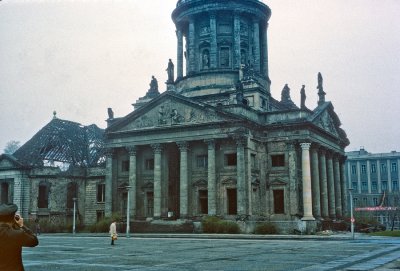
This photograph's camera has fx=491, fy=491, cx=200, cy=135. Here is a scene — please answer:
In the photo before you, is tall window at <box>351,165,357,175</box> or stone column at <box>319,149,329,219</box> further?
tall window at <box>351,165,357,175</box>

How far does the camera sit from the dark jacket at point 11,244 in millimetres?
6426

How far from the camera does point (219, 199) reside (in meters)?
51.8

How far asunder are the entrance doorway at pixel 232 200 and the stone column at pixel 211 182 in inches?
66.2

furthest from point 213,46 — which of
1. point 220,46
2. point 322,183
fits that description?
point 322,183

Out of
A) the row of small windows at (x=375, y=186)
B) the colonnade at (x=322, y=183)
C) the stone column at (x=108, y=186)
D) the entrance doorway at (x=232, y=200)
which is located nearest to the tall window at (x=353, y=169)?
the row of small windows at (x=375, y=186)

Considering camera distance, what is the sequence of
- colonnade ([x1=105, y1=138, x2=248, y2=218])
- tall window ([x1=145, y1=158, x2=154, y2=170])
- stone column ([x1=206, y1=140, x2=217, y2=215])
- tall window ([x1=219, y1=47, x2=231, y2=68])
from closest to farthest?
colonnade ([x1=105, y1=138, x2=248, y2=218]) < stone column ([x1=206, y1=140, x2=217, y2=215]) < tall window ([x1=145, y1=158, x2=154, y2=170]) < tall window ([x1=219, y1=47, x2=231, y2=68])

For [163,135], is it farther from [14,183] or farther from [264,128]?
[14,183]

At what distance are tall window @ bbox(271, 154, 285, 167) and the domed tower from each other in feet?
31.3

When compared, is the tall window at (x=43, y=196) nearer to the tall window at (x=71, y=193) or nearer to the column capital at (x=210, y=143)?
the tall window at (x=71, y=193)

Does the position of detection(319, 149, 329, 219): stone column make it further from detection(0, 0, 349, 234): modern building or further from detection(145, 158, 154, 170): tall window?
detection(145, 158, 154, 170): tall window

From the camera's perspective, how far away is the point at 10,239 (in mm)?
6426

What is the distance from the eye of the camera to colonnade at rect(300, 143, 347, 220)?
52.1m

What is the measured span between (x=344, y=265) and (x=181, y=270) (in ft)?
19.2

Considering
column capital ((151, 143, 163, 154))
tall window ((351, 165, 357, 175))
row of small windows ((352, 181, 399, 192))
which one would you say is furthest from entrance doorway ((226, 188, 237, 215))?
tall window ((351, 165, 357, 175))
